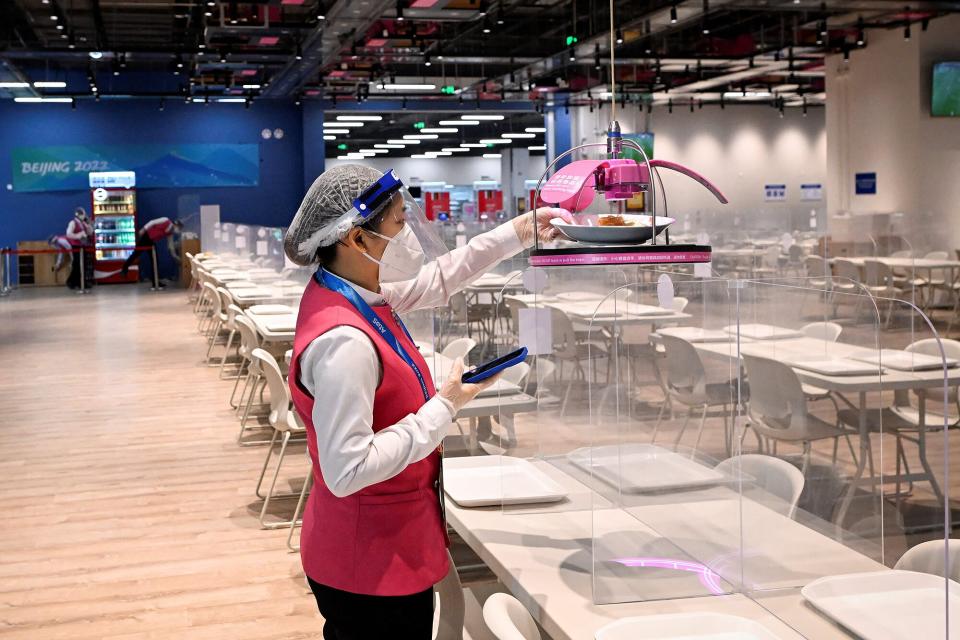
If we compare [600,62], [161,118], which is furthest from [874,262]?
[161,118]

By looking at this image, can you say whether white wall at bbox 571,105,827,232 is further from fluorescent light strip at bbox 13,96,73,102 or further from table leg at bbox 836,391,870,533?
table leg at bbox 836,391,870,533

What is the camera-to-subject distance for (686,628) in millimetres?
2018

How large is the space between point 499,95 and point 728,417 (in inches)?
763

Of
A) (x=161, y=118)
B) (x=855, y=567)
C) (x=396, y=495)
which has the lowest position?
(x=855, y=567)

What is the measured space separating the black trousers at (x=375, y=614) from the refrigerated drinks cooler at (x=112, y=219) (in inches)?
789

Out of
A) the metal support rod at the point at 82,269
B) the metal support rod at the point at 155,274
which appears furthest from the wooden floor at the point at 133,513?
→ the metal support rod at the point at 155,274

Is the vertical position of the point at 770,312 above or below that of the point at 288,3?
below

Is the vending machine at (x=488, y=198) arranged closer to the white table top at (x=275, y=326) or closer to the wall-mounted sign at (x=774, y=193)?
the wall-mounted sign at (x=774, y=193)

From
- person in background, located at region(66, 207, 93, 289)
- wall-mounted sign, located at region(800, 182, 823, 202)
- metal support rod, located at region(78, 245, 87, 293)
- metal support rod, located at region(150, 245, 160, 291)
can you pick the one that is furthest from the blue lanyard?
wall-mounted sign, located at region(800, 182, 823, 202)

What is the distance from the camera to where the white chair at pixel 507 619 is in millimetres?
1838

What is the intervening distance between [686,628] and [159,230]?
20.1 meters

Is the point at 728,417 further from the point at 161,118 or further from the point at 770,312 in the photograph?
the point at 161,118

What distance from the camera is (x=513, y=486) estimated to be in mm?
3027

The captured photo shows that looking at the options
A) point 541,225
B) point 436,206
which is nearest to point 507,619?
point 541,225
